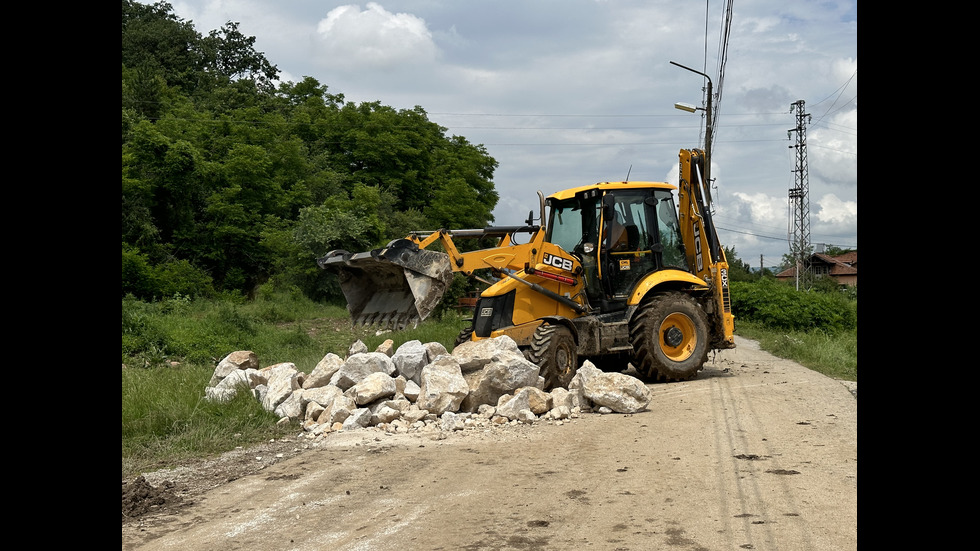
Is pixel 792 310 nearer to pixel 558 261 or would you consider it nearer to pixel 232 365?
pixel 558 261

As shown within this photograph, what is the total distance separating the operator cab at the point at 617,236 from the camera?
A: 12.1m

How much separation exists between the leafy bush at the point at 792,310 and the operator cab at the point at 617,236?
14377mm

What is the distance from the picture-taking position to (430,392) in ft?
30.8

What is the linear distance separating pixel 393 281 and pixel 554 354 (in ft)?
15.8

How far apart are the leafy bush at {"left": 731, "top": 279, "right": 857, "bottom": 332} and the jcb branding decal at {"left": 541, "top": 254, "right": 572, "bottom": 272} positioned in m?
15.4

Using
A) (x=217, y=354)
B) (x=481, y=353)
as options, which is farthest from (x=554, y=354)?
(x=217, y=354)

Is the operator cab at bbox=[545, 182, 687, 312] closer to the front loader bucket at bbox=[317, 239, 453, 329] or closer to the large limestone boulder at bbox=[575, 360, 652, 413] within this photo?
the front loader bucket at bbox=[317, 239, 453, 329]

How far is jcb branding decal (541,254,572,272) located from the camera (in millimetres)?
11844

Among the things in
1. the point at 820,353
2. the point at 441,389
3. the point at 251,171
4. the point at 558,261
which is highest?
the point at 251,171

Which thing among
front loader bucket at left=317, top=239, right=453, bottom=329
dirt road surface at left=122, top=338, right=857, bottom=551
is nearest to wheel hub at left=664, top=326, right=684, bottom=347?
dirt road surface at left=122, top=338, right=857, bottom=551

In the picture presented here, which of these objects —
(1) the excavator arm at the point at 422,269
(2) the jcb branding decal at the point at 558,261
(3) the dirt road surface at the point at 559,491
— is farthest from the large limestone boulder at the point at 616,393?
(2) the jcb branding decal at the point at 558,261

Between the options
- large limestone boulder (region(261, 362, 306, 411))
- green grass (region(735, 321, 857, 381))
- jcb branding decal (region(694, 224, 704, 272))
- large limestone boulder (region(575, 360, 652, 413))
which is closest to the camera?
large limestone boulder (region(575, 360, 652, 413))
